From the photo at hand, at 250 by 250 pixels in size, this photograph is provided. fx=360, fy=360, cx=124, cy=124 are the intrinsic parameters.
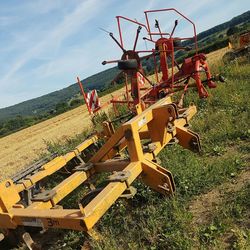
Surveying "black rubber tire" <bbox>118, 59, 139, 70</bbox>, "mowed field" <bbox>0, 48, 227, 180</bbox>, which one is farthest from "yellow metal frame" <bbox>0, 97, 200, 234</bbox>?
"mowed field" <bbox>0, 48, 227, 180</bbox>

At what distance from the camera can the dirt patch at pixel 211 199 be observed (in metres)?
4.10

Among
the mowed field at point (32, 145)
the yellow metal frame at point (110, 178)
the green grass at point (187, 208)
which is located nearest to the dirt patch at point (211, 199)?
the green grass at point (187, 208)

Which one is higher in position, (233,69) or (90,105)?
(90,105)

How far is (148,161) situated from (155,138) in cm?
79

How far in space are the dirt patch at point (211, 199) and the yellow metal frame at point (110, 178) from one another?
375mm

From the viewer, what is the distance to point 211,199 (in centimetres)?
446

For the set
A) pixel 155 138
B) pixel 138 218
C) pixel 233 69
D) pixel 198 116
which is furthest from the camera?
pixel 233 69

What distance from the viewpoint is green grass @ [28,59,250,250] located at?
367 cm

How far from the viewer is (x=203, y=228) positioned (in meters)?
3.79

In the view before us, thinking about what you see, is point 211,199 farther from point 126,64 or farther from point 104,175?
point 126,64

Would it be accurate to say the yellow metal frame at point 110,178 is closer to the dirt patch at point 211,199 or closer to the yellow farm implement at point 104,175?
the yellow farm implement at point 104,175

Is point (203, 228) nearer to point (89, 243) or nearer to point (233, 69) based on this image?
point (89, 243)

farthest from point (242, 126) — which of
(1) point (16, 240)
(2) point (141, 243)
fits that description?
(1) point (16, 240)

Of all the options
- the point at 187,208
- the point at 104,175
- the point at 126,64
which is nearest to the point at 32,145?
the point at 104,175
